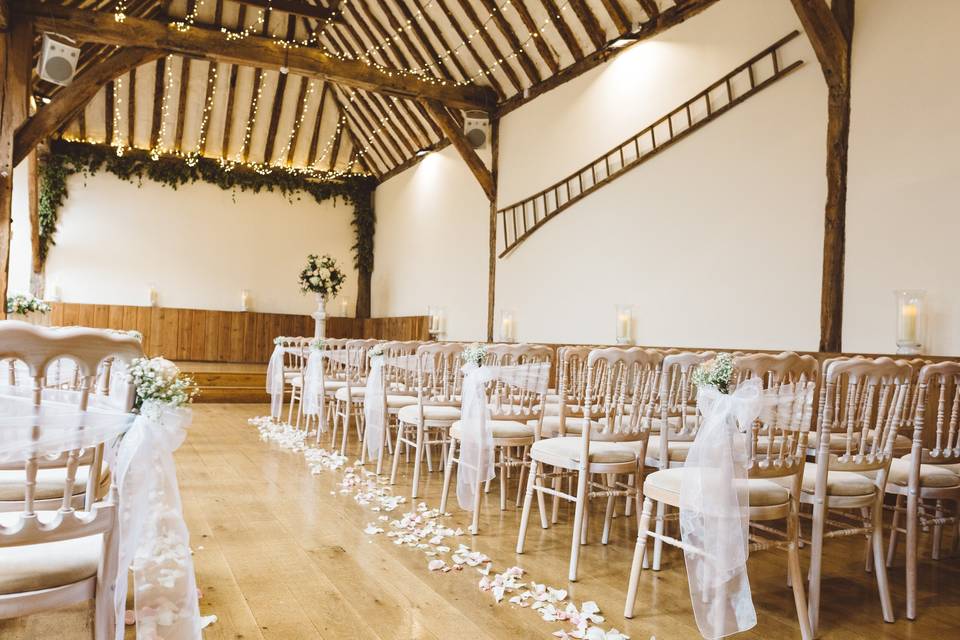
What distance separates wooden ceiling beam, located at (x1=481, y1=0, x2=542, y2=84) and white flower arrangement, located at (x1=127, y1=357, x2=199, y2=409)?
7.39m

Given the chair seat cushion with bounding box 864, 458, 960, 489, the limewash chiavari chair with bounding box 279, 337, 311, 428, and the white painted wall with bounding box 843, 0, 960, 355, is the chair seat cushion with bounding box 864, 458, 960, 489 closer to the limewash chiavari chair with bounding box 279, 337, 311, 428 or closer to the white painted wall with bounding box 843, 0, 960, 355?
the white painted wall with bounding box 843, 0, 960, 355

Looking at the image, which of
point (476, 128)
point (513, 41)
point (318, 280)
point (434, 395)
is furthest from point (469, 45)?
point (434, 395)

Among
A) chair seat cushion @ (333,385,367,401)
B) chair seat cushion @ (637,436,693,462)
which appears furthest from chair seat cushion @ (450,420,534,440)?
Answer: chair seat cushion @ (333,385,367,401)

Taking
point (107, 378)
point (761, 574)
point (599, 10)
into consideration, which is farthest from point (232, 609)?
point (599, 10)

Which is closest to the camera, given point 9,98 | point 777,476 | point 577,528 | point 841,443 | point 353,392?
point 777,476

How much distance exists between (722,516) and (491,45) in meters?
7.41

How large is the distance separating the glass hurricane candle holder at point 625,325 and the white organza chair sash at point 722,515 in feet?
13.8

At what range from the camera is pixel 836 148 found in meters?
4.80

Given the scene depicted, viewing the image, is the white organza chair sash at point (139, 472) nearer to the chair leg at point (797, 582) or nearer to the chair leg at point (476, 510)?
the chair leg at point (476, 510)

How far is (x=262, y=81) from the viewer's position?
38.8 feet

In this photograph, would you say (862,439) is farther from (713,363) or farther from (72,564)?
(72,564)

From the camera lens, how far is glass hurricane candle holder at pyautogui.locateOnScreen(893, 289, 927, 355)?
4230 mm

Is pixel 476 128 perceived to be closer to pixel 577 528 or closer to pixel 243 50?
pixel 243 50

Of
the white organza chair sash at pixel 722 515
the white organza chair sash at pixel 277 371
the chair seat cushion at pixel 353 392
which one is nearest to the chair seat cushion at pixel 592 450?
the white organza chair sash at pixel 722 515
